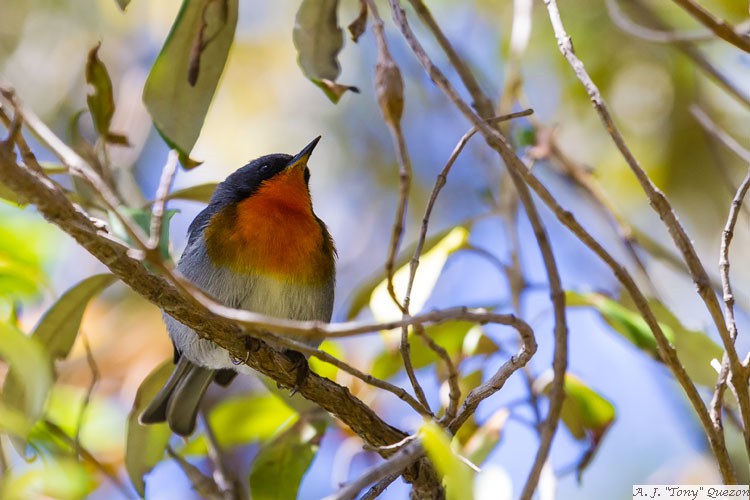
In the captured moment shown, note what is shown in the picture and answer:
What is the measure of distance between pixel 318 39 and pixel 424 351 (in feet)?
4.37

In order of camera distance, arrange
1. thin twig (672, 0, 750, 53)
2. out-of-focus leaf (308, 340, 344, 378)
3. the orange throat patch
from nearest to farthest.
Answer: thin twig (672, 0, 750, 53) < the orange throat patch < out-of-focus leaf (308, 340, 344, 378)

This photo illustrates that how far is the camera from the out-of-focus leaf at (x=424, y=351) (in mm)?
3646

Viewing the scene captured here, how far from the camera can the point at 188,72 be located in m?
2.95

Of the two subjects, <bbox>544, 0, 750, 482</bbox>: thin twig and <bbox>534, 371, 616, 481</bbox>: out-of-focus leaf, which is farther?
<bbox>534, 371, 616, 481</bbox>: out-of-focus leaf

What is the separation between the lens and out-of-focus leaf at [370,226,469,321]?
11.1 ft

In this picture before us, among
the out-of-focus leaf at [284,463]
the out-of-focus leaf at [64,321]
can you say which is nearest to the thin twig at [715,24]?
the out-of-focus leaf at [284,463]

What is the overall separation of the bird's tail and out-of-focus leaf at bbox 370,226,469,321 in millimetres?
1061

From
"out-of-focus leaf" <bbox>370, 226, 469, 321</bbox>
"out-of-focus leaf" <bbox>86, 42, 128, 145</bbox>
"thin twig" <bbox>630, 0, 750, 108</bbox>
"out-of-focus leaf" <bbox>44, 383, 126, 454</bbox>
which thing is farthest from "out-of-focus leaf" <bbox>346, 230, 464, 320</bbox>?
"thin twig" <bbox>630, 0, 750, 108</bbox>

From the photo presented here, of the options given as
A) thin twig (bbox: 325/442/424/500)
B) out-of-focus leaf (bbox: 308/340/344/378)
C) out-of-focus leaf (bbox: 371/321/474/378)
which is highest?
out-of-focus leaf (bbox: 371/321/474/378)

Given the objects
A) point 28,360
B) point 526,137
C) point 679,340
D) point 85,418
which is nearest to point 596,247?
point 679,340

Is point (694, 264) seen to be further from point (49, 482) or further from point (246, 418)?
point (246, 418)

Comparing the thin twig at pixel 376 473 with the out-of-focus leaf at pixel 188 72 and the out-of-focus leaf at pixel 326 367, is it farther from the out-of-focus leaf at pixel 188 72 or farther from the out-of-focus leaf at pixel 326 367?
the out-of-focus leaf at pixel 326 367

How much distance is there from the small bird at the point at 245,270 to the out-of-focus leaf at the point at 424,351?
330 mm

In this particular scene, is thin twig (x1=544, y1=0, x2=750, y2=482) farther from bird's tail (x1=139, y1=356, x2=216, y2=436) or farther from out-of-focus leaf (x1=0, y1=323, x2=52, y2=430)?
bird's tail (x1=139, y1=356, x2=216, y2=436)
